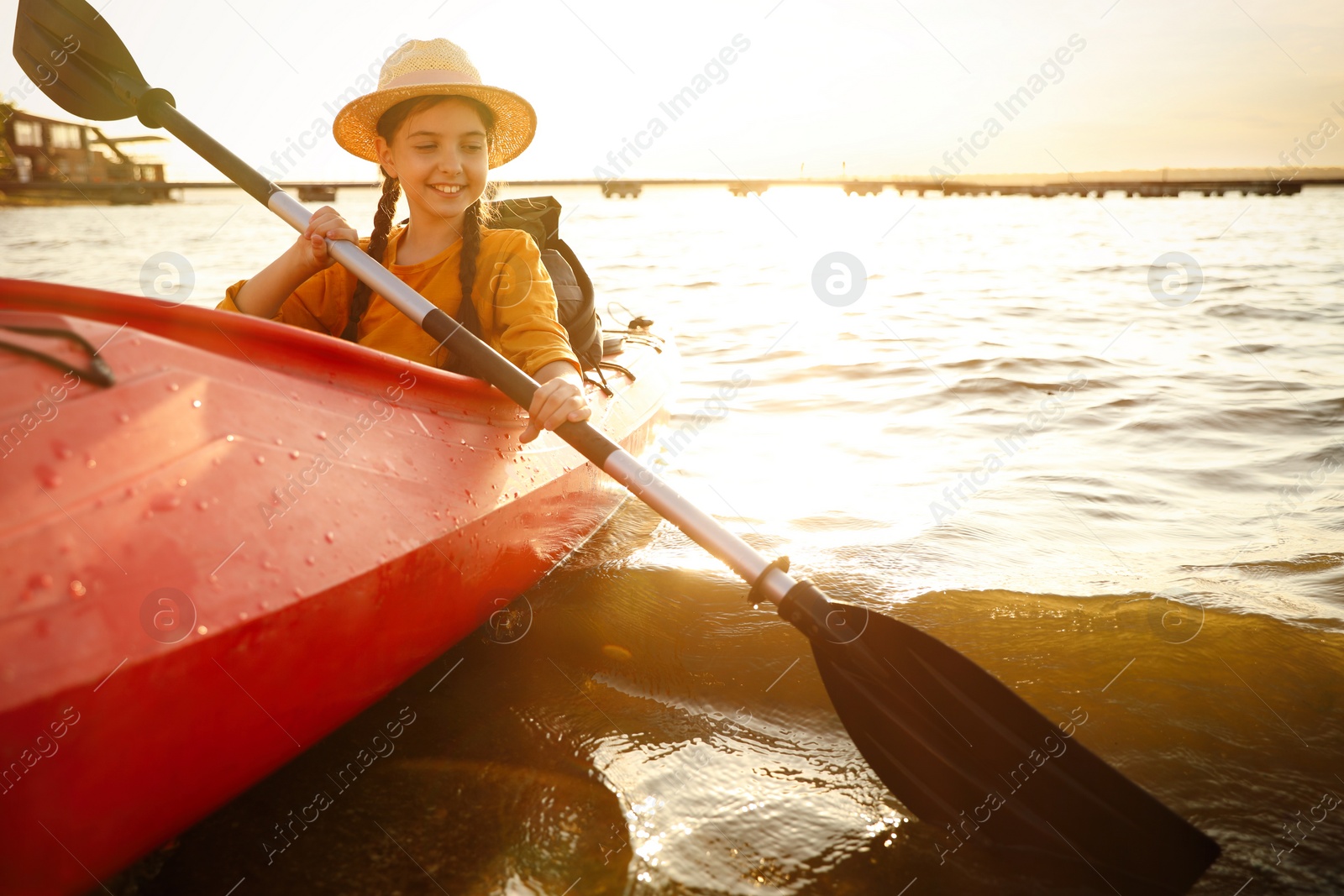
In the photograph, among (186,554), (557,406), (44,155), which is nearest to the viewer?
(186,554)

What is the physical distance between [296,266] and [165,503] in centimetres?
121

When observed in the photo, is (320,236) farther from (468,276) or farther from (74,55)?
(74,55)

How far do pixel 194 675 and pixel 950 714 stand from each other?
1689 mm

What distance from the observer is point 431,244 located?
2666 millimetres

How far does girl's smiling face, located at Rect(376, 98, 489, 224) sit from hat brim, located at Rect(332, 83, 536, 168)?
0.06 metres

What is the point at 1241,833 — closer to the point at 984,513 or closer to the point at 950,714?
the point at 950,714

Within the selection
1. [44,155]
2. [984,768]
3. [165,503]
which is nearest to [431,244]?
[165,503]

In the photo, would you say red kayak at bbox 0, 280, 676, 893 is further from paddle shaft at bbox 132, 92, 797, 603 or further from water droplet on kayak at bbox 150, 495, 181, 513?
paddle shaft at bbox 132, 92, 797, 603

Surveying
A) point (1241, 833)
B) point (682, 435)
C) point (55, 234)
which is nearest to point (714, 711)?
point (1241, 833)

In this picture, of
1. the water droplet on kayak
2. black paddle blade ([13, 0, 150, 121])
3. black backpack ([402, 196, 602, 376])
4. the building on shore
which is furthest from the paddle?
the building on shore

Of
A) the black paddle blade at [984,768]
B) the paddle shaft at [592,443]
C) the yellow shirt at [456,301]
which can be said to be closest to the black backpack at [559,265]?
the yellow shirt at [456,301]

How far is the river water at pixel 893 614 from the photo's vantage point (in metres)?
1.78

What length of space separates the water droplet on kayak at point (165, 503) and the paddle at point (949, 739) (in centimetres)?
86

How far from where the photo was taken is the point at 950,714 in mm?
1997
